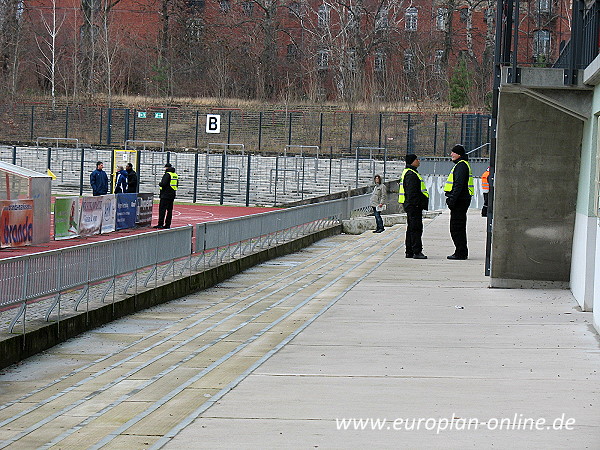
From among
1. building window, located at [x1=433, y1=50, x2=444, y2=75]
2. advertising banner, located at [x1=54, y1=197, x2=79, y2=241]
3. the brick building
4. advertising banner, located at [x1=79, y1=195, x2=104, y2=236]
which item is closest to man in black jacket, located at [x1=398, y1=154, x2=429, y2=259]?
advertising banner, located at [x1=54, y1=197, x2=79, y2=241]

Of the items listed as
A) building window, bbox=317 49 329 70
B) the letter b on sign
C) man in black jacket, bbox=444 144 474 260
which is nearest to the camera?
man in black jacket, bbox=444 144 474 260

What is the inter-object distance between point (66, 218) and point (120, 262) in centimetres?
1324

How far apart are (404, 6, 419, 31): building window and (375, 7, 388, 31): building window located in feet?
6.47

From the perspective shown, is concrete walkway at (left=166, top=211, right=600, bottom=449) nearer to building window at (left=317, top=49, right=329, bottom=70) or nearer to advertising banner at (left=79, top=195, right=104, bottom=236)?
advertising banner at (left=79, top=195, right=104, bottom=236)

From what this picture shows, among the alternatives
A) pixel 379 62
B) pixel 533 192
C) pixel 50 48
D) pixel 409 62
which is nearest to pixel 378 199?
pixel 533 192

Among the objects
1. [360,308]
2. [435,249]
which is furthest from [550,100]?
[435,249]

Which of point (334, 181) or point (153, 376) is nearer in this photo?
point (153, 376)

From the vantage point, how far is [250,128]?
222ft

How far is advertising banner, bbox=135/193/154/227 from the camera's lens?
3269 centimetres

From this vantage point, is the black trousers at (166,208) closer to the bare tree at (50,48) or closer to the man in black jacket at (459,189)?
the man in black jacket at (459,189)

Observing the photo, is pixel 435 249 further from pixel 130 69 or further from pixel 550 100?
pixel 130 69

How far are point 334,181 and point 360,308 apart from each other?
37.4 meters

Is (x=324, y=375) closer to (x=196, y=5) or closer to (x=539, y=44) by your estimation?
(x=539, y=44)

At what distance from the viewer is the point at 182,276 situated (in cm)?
1709
